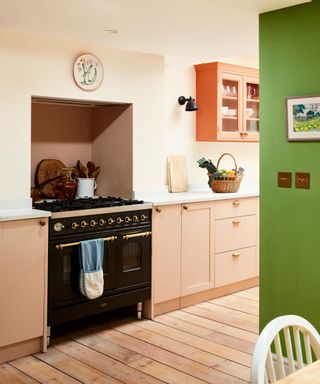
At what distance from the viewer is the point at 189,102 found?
206 inches

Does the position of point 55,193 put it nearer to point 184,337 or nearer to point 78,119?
point 78,119

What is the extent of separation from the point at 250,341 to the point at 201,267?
987 millimetres

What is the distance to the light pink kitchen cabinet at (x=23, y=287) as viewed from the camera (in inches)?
132

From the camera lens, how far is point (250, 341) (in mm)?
3791

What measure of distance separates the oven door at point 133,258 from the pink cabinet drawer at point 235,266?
858mm

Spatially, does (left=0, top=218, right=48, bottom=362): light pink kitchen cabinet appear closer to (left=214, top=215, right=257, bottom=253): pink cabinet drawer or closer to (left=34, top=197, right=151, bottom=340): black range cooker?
(left=34, top=197, right=151, bottom=340): black range cooker

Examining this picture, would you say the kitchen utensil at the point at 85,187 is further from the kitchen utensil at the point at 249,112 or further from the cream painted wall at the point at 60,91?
the kitchen utensil at the point at 249,112

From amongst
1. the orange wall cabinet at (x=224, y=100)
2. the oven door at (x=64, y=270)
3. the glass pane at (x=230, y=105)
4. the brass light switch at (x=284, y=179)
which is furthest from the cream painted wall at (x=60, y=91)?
the brass light switch at (x=284, y=179)

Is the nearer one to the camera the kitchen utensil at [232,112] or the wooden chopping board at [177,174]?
the wooden chopping board at [177,174]

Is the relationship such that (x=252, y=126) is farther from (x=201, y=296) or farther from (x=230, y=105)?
(x=201, y=296)

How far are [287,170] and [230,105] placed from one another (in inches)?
91.7

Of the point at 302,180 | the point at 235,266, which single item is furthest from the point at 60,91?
the point at 235,266

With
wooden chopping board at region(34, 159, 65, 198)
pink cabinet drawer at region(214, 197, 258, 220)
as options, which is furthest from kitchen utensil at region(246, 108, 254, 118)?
wooden chopping board at region(34, 159, 65, 198)

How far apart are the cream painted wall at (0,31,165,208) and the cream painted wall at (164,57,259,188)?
63cm
